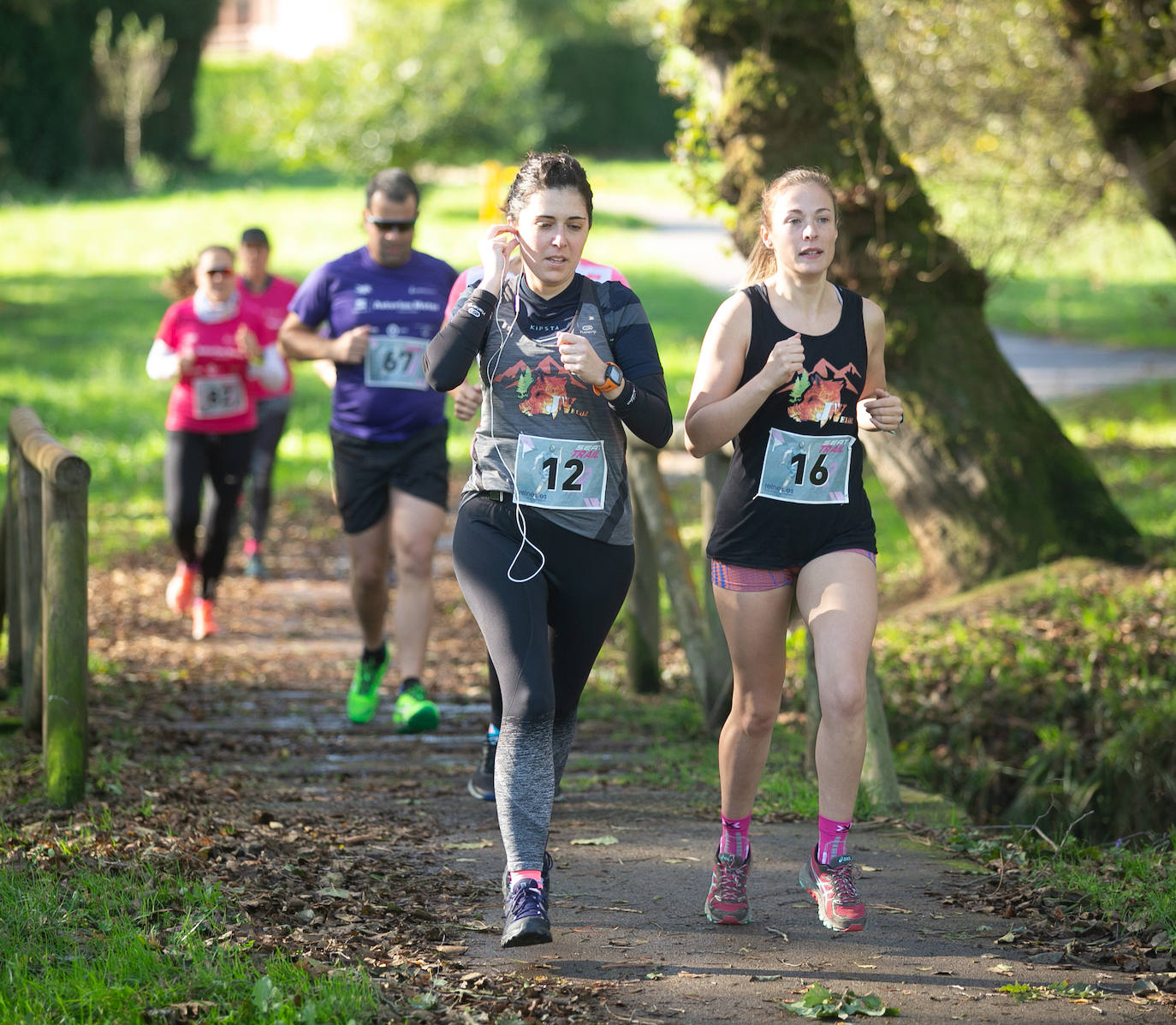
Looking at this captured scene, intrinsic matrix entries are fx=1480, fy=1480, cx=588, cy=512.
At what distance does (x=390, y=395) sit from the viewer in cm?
661

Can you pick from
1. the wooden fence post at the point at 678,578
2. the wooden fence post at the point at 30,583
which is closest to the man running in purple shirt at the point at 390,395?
the wooden fence post at the point at 678,578

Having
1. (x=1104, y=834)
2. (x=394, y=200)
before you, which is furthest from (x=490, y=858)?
(x=1104, y=834)

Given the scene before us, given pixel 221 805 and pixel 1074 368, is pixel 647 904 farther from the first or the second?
pixel 1074 368

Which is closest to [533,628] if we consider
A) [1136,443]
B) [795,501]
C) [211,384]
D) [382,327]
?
[795,501]

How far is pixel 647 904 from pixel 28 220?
106 feet

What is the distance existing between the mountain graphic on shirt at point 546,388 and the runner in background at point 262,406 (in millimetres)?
5335

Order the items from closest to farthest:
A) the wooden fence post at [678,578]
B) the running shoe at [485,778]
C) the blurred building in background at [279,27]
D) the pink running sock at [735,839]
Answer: the pink running sock at [735,839]
the running shoe at [485,778]
the wooden fence post at [678,578]
the blurred building in background at [279,27]

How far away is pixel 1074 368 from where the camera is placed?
19.8 meters

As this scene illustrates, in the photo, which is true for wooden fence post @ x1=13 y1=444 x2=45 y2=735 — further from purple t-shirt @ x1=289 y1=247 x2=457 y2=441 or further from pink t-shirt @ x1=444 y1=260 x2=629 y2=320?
pink t-shirt @ x1=444 y1=260 x2=629 y2=320

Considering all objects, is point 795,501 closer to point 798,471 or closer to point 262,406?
point 798,471

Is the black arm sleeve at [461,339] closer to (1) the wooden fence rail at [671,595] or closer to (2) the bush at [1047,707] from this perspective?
(1) the wooden fence rail at [671,595]

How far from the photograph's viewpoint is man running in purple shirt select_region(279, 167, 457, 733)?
6.61 m

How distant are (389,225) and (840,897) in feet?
12.4

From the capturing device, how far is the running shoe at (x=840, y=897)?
13.5 feet
